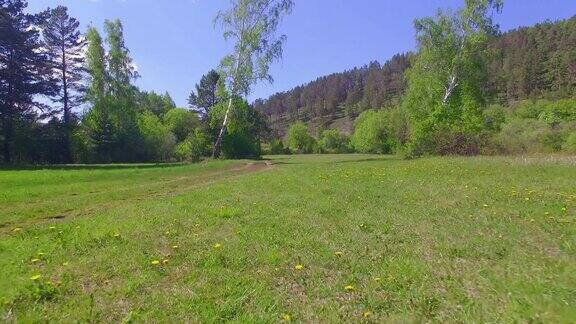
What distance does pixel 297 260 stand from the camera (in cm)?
695

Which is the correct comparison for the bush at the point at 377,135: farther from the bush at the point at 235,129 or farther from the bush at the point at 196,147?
the bush at the point at 196,147

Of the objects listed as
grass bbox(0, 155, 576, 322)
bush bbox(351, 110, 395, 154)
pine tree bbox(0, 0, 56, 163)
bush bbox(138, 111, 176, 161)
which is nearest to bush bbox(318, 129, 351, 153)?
bush bbox(351, 110, 395, 154)

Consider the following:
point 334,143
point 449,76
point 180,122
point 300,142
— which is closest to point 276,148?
point 300,142

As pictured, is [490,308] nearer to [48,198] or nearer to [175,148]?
[48,198]

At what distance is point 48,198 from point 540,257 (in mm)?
16019

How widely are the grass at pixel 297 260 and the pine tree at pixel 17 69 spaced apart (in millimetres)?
34190

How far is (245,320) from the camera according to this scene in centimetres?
475

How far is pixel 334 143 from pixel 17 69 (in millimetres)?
97803

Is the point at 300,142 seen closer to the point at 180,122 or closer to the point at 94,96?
the point at 180,122

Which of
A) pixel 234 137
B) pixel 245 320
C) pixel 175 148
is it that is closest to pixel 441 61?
pixel 234 137

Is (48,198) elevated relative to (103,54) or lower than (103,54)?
lower

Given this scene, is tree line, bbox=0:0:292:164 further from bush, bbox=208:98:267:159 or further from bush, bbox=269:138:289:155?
bush, bbox=269:138:289:155

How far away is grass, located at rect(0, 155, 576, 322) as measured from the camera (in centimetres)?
497

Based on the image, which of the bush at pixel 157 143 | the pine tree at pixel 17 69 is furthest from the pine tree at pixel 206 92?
the pine tree at pixel 17 69
